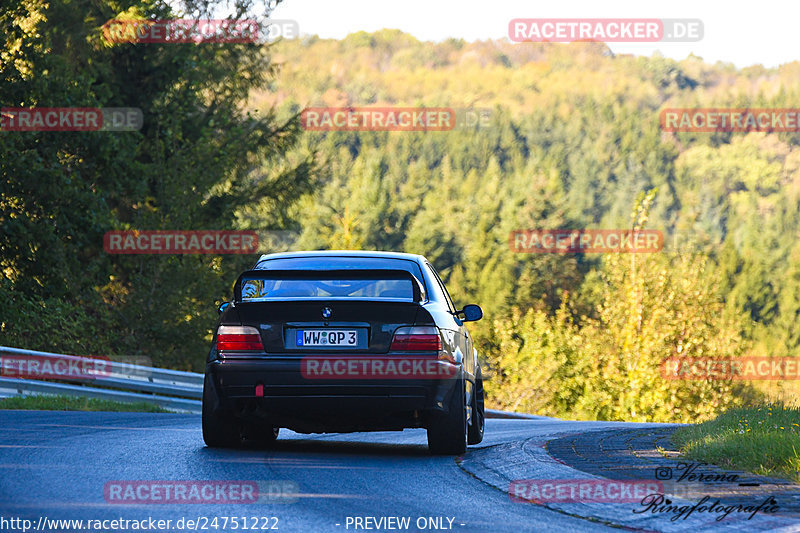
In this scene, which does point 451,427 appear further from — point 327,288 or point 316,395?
point 327,288

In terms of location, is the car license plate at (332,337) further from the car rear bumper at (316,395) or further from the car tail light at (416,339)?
the car tail light at (416,339)

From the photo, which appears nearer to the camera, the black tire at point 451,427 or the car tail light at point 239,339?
the car tail light at point 239,339

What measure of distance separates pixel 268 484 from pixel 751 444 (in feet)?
12.0

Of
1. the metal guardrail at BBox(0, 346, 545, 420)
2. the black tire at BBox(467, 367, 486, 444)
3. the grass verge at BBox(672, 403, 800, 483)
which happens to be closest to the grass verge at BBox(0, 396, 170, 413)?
the metal guardrail at BBox(0, 346, 545, 420)

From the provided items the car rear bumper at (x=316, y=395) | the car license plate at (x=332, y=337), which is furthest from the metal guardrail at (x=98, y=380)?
the car license plate at (x=332, y=337)

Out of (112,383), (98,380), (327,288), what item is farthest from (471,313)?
(112,383)

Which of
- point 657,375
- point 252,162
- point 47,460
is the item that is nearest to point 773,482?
point 47,460

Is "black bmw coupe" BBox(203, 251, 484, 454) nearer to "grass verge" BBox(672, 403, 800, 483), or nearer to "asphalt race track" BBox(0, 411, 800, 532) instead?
"asphalt race track" BBox(0, 411, 800, 532)

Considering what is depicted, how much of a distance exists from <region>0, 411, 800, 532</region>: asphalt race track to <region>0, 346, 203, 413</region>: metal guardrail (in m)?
6.85

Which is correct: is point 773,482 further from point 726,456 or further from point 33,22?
point 33,22

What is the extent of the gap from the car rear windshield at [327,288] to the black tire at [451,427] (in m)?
0.92

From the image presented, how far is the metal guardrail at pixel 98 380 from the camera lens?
18.1 m

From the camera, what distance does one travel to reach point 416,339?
9211 millimetres

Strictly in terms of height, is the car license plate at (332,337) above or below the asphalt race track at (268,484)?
above
